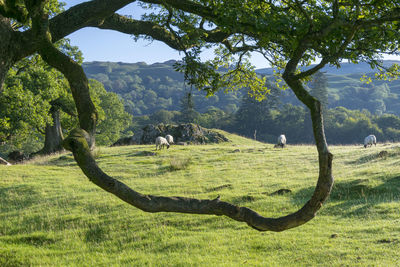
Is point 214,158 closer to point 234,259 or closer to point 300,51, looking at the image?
point 234,259

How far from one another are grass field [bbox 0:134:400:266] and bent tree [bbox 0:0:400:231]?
3.37m

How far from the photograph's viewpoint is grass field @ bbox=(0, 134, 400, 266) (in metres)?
8.80

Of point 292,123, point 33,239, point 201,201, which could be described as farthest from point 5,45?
point 292,123

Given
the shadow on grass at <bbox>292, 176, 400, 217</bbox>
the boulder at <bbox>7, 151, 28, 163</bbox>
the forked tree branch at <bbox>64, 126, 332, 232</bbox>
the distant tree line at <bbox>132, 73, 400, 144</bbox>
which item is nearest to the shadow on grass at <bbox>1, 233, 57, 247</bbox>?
the forked tree branch at <bbox>64, 126, 332, 232</bbox>

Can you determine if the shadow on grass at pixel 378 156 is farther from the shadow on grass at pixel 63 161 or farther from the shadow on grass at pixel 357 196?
the shadow on grass at pixel 63 161

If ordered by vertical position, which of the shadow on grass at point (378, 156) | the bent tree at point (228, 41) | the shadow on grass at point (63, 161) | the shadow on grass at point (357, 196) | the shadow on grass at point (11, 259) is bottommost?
the shadow on grass at point (11, 259)

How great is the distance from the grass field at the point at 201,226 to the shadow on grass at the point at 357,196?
3 cm

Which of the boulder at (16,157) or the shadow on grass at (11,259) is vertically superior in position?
the boulder at (16,157)

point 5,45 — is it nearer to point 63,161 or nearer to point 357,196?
point 357,196

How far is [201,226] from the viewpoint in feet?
37.7

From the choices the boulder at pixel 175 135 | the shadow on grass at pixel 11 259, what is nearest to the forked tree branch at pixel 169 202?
the shadow on grass at pixel 11 259

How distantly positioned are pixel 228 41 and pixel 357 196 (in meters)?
8.08

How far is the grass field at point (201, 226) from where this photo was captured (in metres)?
8.80

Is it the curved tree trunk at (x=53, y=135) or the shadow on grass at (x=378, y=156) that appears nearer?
the shadow on grass at (x=378, y=156)
